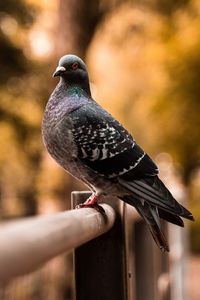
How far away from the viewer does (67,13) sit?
924cm

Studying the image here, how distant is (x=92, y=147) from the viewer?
2773mm

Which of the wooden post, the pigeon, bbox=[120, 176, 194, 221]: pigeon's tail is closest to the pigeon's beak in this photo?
the pigeon

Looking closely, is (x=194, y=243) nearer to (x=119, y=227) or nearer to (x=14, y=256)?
(x=119, y=227)

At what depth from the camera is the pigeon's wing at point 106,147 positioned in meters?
2.74

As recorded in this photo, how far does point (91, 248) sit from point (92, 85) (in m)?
9.09

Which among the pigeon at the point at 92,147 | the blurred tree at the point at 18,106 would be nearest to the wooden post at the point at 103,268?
the pigeon at the point at 92,147

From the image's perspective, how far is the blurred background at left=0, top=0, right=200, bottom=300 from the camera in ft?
27.8

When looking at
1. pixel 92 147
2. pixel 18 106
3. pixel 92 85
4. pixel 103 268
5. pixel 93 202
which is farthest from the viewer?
pixel 92 85

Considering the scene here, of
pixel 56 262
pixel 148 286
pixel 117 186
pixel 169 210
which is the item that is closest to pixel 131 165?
pixel 117 186

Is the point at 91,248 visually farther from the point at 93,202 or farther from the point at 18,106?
the point at 18,106

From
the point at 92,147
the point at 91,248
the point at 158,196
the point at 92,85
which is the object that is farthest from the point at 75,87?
the point at 92,85

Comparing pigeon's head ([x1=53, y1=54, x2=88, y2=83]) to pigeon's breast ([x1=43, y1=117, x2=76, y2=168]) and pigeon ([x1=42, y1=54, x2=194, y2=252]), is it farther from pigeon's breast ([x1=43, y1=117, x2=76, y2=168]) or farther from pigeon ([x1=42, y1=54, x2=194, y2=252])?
pigeon's breast ([x1=43, y1=117, x2=76, y2=168])

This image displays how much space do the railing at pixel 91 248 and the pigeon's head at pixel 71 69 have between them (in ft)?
1.93

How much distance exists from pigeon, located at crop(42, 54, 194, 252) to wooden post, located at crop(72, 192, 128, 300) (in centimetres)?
48
